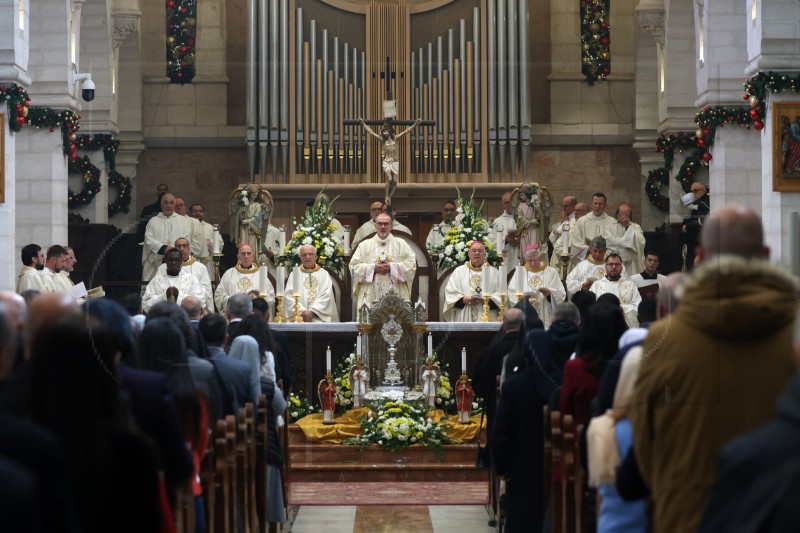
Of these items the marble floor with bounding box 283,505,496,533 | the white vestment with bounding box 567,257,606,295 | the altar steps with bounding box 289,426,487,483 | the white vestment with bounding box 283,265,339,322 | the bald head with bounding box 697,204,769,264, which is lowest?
the marble floor with bounding box 283,505,496,533

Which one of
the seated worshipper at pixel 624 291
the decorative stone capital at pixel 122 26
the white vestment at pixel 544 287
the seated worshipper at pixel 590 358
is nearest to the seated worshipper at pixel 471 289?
the white vestment at pixel 544 287

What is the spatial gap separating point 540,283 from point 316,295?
7.53ft

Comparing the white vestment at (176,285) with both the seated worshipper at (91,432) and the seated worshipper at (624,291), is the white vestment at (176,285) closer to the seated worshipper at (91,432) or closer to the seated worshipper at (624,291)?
the seated worshipper at (624,291)

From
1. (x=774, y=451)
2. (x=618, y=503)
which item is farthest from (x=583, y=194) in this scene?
(x=774, y=451)

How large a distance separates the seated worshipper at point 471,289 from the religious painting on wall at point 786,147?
2.97 metres

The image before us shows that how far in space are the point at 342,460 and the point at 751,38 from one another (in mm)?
5475

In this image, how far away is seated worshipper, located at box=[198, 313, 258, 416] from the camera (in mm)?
7008

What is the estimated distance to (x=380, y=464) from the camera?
1221 centimetres

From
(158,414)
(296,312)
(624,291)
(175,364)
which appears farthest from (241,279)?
(158,414)

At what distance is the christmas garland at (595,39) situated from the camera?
20.8 m

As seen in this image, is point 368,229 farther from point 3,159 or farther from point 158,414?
point 158,414

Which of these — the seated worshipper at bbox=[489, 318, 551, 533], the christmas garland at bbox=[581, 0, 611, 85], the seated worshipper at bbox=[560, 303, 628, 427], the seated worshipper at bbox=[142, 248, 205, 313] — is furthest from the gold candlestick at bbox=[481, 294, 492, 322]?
the seated worshipper at bbox=[560, 303, 628, 427]

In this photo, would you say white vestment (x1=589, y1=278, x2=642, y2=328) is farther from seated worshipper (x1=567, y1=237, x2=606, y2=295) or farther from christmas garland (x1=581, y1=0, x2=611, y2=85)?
christmas garland (x1=581, y1=0, x2=611, y2=85)

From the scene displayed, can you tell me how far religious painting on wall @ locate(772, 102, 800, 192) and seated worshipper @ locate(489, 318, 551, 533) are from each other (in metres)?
6.23
